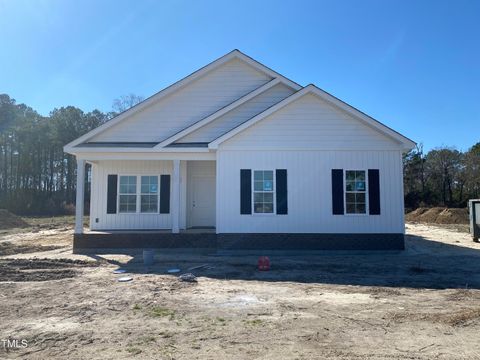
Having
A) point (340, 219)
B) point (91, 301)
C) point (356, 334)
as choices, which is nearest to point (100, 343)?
point (91, 301)

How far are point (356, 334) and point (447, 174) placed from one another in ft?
150

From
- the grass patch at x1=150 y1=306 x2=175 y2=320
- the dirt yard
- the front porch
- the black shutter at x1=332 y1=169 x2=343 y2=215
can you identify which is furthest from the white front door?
the grass patch at x1=150 y1=306 x2=175 y2=320

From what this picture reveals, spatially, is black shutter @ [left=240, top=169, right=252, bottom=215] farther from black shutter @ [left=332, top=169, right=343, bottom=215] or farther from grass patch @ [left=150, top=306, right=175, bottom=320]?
grass patch @ [left=150, top=306, right=175, bottom=320]

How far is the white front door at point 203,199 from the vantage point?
1614cm

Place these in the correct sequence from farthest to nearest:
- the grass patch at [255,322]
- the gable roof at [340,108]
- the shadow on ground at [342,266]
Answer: the gable roof at [340,108] < the shadow on ground at [342,266] < the grass patch at [255,322]

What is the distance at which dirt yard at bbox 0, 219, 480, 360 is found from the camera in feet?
15.7

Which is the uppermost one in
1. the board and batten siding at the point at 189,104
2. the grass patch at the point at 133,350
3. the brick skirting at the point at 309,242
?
the board and batten siding at the point at 189,104

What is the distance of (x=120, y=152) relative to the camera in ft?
45.9

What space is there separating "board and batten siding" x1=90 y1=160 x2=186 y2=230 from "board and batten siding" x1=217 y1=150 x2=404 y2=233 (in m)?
3.07

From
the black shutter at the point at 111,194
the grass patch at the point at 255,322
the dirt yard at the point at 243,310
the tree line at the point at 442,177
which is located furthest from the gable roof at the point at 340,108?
the tree line at the point at 442,177

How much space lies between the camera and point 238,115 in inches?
596

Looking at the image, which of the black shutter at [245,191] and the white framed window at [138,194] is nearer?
the black shutter at [245,191]

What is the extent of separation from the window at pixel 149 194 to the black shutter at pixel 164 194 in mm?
225

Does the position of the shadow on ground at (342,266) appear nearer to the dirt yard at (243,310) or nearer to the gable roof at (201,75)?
the dirt yard at (243,310)
